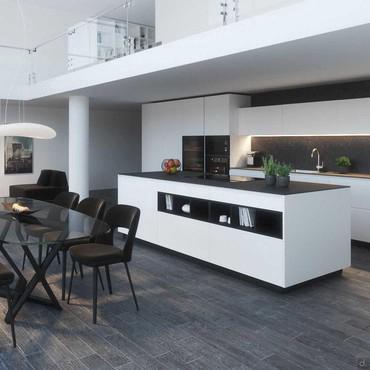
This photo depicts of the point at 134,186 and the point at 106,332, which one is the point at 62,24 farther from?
the point at 106,332

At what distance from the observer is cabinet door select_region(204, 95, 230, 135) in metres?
7.35

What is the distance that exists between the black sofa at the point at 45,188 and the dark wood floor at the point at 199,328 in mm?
4909

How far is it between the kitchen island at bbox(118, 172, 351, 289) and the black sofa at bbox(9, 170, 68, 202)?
4.61 metres


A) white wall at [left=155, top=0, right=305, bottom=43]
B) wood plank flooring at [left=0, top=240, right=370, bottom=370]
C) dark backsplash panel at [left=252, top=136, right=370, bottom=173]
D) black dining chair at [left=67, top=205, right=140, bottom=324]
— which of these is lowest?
wood plank flooring at [left=0, top=240, right=370, bottom=370]

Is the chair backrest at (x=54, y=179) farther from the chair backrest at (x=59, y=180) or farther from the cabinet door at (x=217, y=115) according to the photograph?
the cabinet door at (x=217, y=115)

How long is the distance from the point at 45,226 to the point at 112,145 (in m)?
8.72

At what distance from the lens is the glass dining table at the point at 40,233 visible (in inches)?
130

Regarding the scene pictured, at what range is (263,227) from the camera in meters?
4.31

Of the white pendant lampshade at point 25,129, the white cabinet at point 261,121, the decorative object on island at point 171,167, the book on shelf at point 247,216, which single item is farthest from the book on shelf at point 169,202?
the white cabinet at point 261,121

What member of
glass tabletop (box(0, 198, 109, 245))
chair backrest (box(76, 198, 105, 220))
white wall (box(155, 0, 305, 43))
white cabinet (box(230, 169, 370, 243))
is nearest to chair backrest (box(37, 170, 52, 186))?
white wall (box(155, 0, 305, 43))

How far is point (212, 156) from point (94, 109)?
4.95m

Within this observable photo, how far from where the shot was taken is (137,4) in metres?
8.91

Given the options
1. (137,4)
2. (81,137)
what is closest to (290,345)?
(81,137)

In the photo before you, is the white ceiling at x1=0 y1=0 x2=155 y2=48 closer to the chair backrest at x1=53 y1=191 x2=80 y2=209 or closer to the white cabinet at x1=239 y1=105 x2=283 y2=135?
the white cabinet at x1=239 y1=105 x2=283 y2=135
